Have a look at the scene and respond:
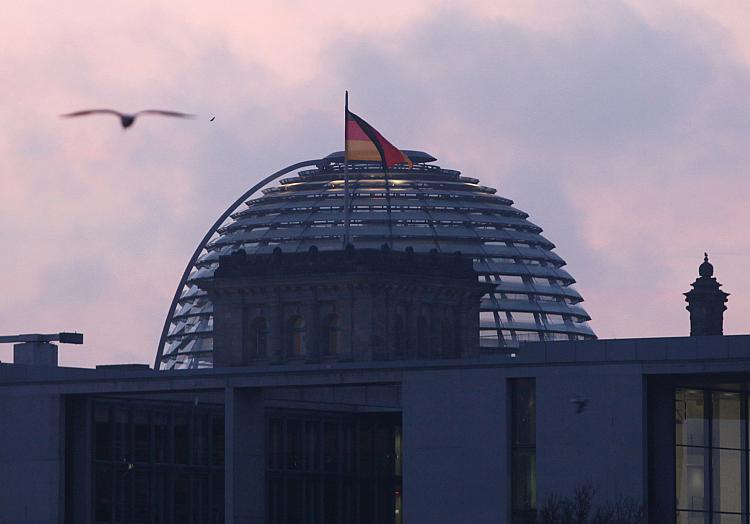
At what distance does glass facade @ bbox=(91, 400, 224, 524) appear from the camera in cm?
11238

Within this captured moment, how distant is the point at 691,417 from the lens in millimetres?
101312

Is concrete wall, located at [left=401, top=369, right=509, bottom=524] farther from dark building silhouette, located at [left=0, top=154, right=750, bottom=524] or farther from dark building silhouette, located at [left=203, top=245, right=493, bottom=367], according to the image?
dark building silhouette, located at [left=203, top=245, right=493, bottom=367]

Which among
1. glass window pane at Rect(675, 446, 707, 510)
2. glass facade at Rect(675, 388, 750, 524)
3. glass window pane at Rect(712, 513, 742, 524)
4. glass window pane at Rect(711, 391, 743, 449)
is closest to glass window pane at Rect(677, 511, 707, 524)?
glass facade at Rect(675, 388, 750, 524)

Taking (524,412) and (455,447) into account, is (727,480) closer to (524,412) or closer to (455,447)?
(524,412)

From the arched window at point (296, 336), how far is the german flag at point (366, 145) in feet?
34.5

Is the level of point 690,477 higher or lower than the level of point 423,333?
lower

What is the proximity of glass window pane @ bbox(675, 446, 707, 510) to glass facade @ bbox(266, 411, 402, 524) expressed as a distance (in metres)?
22.1

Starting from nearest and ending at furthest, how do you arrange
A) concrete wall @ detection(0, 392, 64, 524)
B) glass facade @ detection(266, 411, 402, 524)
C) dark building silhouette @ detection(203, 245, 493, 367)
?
concrete wall @ detection(0, 392, 64, 524) < glass facade @ detection(266, 411, 402, 524) < dark building silhouette @ detection(203, 245, 493, 367)

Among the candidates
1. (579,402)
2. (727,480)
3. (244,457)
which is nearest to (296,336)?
(244,457)

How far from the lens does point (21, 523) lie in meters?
111

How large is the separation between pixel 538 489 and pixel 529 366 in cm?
450

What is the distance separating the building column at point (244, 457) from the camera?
107875 millimetres

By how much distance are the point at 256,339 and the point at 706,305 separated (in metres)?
34.8

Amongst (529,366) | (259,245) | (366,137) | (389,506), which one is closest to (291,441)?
(389,506)
